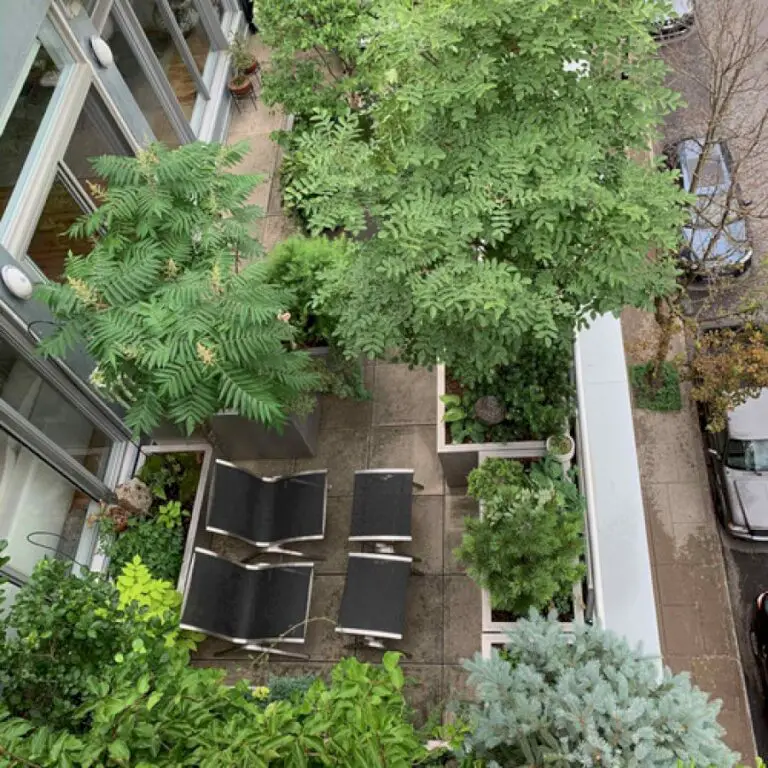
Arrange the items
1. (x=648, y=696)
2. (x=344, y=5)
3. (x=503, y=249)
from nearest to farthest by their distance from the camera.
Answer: (x=648, y=696)
(x=503, y=249)
(x=344, y=5)

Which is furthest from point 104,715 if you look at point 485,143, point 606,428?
point 606,428

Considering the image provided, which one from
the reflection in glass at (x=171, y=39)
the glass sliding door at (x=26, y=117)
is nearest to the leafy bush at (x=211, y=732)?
the glass sliding door at (x=26, y=117)

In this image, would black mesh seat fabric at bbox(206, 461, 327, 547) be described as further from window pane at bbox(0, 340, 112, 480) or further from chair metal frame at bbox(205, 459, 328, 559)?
window pane at bbox(0, 340, 112, 480)

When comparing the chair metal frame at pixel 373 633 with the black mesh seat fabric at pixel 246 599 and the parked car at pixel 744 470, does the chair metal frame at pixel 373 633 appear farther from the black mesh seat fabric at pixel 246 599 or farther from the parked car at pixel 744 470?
the parked car at pixel 744 470

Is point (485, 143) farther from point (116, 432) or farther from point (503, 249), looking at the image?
point (116, 432)

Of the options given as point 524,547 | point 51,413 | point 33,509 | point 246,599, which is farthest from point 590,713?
point 51,413

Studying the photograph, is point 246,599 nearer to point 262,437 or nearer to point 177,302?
point 262,437
